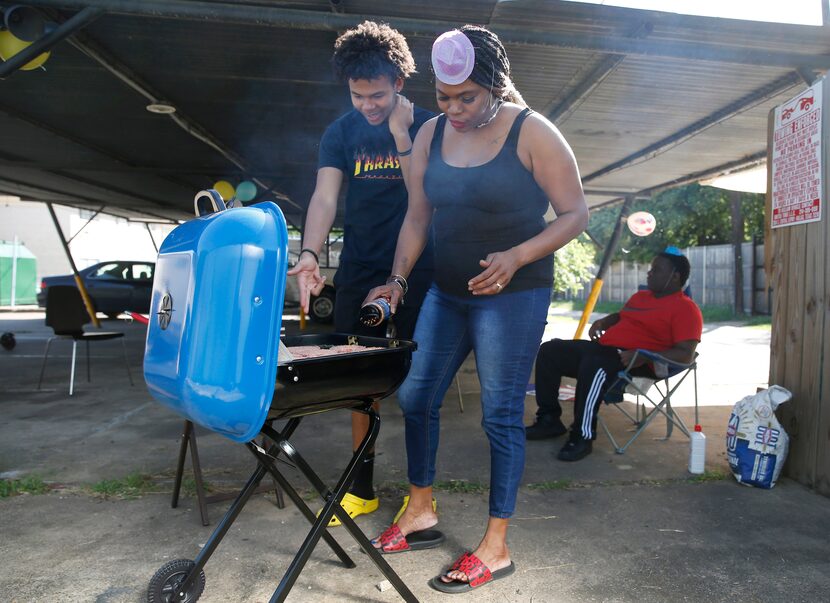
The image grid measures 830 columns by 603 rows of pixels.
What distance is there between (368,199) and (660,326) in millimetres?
2429

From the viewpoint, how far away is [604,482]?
3.34 meters

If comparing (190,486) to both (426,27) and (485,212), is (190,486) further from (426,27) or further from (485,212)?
(426,27)

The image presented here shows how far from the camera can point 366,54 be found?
2363 millimetres

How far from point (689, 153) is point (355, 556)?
6770 mm

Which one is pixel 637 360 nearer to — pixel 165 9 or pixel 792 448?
pixel 792 448

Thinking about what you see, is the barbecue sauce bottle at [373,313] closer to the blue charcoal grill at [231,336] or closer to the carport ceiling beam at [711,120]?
the blue charcoal grill at [231,336]

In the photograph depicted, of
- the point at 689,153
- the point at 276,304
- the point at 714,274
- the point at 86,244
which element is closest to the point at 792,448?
the point at 276,304

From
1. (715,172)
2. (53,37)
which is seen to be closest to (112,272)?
(53,37)

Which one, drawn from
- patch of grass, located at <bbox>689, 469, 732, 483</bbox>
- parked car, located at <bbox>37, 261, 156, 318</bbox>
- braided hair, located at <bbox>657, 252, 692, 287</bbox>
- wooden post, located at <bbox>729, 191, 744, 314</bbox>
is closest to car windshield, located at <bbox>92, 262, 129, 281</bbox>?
parked car, located at <bbox>37, 261, 156, 318</bbox>

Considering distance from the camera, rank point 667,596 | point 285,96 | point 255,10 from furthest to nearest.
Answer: point 285,96 → point 255,10 → point 667,596

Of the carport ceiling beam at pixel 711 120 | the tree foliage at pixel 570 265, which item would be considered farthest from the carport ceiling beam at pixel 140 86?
the tree foliage at pixel 570 265

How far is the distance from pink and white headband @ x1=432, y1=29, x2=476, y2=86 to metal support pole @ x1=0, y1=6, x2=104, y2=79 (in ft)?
8.32

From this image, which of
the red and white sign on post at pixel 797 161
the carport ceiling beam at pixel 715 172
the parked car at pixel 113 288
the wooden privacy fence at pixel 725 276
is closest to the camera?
the red and white sign on post at pixel 797 161

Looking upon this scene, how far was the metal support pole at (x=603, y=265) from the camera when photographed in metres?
9.01
